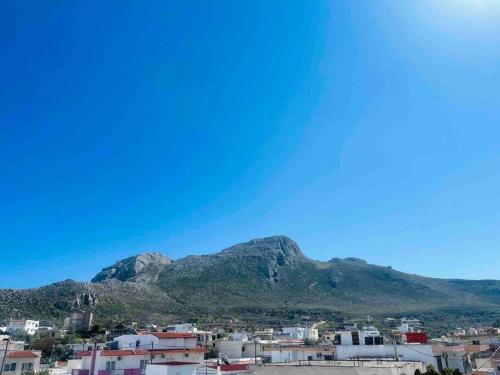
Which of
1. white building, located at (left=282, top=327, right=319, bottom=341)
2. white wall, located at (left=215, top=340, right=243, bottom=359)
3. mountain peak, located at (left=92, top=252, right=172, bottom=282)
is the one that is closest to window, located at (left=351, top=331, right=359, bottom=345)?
white wall, located at (left=215, top=340, right=243, bottom=359)

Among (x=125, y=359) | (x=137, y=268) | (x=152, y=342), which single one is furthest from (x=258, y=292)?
(x=125, y=359)

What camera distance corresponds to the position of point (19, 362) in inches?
1810

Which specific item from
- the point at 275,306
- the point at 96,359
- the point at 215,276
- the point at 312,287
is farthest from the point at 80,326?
the point at 312,287

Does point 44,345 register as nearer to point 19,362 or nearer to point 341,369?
point 19,362

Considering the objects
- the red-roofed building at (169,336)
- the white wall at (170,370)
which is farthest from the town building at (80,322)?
the white wall at (170,370)

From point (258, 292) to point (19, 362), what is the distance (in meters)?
94.4

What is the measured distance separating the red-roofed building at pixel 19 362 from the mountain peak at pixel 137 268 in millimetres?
96474

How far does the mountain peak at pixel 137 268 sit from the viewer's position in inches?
5925

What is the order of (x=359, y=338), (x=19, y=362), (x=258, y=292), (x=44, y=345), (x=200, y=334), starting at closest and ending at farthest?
(x=19, y=362) < (x=359, y=338) < (x=44, y=345) < (x=200, y=334) < (x=258, y=292)

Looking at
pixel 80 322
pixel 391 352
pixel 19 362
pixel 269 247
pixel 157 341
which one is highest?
pixel 269 247

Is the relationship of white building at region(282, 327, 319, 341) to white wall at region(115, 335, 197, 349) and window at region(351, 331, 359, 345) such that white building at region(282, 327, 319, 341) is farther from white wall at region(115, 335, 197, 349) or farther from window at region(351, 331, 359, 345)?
window at region(351, 331, 359, 345)

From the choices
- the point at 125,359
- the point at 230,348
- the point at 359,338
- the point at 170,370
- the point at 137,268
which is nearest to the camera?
the point at 170,370

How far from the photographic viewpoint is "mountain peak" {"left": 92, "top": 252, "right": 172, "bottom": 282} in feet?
494

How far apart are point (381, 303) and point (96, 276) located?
11121cm
